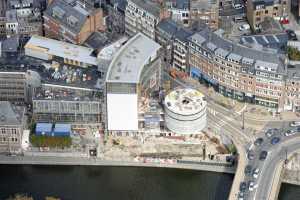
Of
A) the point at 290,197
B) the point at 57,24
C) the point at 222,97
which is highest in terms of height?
the point at 57,24

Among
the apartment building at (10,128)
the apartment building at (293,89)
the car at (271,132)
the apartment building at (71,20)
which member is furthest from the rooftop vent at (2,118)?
the apartment building at (293,89)

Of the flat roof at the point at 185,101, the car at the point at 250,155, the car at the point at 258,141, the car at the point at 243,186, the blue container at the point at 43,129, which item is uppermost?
the flat roof at the point at 185,101

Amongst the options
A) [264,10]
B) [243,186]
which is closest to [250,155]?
[243,186]

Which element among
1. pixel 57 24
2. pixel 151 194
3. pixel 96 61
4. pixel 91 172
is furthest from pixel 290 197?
pixel 57 24

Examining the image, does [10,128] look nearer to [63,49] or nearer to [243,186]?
[63,49]

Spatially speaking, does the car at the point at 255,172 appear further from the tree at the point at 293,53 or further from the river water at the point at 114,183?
the tree at the point at 293,53

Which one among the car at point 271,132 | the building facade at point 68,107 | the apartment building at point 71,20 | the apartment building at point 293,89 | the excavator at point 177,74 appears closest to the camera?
the car at point 271,132

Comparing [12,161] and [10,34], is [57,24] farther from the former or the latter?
[12,161]
